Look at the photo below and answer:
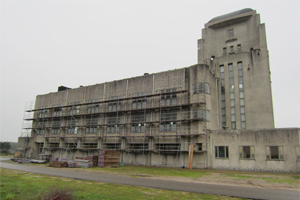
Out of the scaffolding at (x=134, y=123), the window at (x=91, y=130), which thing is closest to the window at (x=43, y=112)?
the scaffolding at (x=134, y=123)

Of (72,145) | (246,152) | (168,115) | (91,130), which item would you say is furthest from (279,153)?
(72,145)

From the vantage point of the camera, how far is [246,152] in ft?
75.0

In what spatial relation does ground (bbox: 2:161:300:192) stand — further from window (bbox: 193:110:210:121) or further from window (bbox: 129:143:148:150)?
window (bbox: 129:143:148:150)

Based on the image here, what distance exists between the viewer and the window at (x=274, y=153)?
70.1 feet

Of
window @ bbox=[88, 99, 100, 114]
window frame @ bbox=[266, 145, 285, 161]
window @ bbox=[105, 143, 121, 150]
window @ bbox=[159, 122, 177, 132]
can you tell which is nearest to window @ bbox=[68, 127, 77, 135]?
window @ bbox=[88, 99, 100, 114]

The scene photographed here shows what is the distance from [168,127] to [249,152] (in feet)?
32.0

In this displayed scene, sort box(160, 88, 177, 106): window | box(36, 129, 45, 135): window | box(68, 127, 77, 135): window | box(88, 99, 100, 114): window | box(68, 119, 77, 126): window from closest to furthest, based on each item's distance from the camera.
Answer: box(160, 88, 177, 106): window
box(88, 99, 100, 114): window
box(68, 127, 77, 135): window
box(68, 119, 77, 126): window
box(36, 129, 45, 135): window

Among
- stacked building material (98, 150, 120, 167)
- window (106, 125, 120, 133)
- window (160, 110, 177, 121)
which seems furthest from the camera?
window (106, 125, 120, 133)

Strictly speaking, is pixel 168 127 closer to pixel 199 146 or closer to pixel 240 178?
pixel 199 146

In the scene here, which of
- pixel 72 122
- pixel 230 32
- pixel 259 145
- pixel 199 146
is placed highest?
pixel 230 32

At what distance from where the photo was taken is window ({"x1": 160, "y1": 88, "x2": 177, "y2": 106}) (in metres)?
28.2

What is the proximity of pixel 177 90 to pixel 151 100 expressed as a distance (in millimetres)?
4056

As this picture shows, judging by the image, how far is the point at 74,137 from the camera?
117 feet

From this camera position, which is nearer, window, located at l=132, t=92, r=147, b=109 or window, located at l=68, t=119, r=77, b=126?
window, located at l=132, t=92, r=147, b=109
